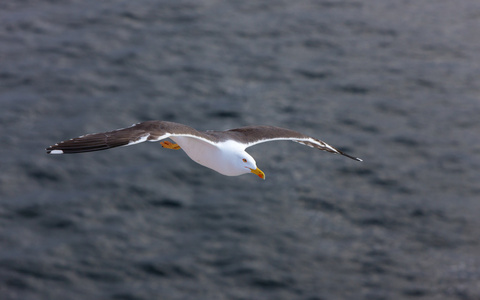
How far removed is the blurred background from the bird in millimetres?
19413

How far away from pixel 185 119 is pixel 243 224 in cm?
719

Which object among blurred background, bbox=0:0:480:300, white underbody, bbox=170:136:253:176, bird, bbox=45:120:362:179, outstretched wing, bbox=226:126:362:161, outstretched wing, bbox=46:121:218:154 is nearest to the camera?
outstretched wing, bbox=46:121:218:154

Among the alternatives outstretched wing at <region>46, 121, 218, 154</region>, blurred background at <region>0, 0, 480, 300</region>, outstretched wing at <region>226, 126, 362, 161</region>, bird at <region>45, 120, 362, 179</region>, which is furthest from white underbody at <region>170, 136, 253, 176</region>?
blurred background at <region>0, 0, 480, 300</region>

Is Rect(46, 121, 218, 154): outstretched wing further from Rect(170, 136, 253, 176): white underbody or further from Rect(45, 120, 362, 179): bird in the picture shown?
Rect(170, 136, 253, 176): white underbody

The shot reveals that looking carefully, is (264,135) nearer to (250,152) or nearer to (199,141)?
(199,141)

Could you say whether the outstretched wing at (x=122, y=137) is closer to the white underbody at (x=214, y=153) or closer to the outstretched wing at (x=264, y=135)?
the white underbody at (x=214, y=153)

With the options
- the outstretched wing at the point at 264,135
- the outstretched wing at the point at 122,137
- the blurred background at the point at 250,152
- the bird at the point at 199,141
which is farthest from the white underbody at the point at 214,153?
the blurred background at the point at 250,152

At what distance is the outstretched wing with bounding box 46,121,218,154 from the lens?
12673mm

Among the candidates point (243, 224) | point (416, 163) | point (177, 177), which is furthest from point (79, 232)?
point (416, 163)

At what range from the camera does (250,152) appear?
129ft

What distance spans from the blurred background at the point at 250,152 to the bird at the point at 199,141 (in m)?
19.4

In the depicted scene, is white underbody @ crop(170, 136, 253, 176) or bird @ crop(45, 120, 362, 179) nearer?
bird @ crop(45, 120, 362, 179)

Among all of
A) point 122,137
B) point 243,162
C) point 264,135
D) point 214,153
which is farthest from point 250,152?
point 122,137

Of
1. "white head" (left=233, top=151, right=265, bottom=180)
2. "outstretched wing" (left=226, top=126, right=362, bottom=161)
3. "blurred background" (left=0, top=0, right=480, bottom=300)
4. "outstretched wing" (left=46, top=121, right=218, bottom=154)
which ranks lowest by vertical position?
"blurred background" (left=0, top=0, right=480, bottom=300)
